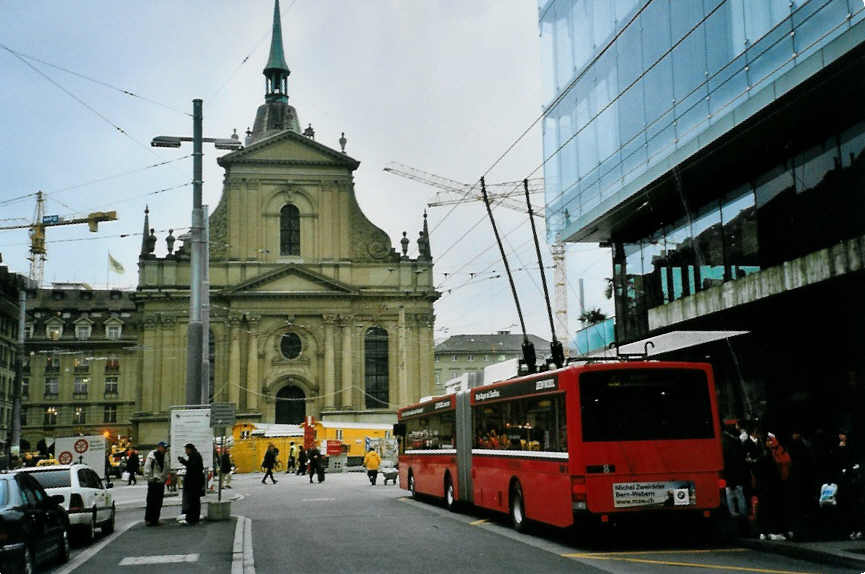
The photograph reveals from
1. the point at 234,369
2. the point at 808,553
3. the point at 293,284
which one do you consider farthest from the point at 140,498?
the point at 293,284

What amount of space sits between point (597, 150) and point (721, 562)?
16369 millimetres

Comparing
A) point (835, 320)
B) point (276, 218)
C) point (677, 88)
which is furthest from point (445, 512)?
point (276, 218)

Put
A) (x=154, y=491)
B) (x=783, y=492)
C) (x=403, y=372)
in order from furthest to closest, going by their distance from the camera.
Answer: (x=403, y=372) < (x=154, y=491) < (x=783, y=492)

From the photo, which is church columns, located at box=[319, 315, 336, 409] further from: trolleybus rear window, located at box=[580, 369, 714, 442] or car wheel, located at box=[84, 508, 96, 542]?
trolleybus rear window, located at box=[580, 369, 714, 442]

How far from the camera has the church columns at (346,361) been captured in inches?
2724

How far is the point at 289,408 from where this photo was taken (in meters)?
68.8

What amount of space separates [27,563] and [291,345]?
5863 cm

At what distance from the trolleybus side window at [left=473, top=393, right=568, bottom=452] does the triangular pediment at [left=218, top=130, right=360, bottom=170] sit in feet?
169

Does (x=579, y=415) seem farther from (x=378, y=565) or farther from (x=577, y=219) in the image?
(x=577, y=219)

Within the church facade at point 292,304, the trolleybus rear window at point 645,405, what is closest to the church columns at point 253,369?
the church facade at point 292,304

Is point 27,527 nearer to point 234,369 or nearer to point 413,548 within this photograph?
point 413,548

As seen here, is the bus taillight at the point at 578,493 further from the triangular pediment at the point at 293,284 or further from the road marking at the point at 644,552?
the triangular pediment at the point at 293,284

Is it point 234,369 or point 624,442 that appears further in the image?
point 234,369

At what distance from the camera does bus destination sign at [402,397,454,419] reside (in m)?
23.8
